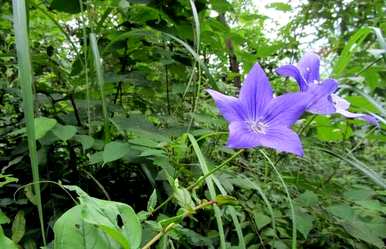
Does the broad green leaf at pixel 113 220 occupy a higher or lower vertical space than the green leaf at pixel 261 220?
higher

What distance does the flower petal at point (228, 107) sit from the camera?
525mm

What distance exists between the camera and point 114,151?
0.76m

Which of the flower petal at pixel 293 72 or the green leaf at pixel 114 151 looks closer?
the flower petal at pixel 293 72

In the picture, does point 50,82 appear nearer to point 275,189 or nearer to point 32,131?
point 275,189

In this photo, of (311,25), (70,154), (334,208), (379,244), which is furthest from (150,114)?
(311,25)

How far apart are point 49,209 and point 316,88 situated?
58 centimetres

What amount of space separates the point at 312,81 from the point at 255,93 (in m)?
0.13

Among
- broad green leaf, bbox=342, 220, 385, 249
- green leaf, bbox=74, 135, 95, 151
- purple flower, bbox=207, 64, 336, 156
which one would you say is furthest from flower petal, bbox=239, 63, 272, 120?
broad green leaf, bbox=342, 220, 385, 249

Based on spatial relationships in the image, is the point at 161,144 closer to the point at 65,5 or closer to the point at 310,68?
the point at 310,68

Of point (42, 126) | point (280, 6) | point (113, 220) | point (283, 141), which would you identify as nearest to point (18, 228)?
point (42, 126)

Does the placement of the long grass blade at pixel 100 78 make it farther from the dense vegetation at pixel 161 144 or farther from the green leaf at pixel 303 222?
the green leaf at pixel 303 222

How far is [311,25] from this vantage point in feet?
7.04

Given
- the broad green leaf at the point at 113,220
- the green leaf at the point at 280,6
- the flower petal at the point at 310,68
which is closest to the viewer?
the broad green leaf at the point at 113,220

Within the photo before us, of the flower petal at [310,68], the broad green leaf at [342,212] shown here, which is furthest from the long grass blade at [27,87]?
the broad green leaf at [342,212]
